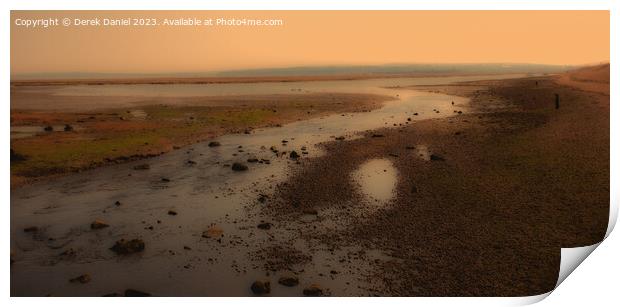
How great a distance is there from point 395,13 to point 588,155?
6.13 meters

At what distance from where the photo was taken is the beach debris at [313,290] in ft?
25.4

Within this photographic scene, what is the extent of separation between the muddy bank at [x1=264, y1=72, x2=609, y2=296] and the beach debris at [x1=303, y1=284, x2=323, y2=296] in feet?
2.52

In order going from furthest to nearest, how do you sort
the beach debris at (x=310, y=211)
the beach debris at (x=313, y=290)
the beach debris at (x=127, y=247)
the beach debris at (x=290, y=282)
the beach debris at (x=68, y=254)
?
the beach debris at (x=310, y=211)
the beach debris at (x=127, y=247)
the beach debris at (x=68, y=254)
the beach debris at (x=290, y=282)
the beach debris at (x=313, y=290)

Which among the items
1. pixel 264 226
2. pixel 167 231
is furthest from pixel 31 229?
pixel 264 226

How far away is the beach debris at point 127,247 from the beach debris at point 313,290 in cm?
314

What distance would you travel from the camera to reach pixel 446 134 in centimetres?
1617

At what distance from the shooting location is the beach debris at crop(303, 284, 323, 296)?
7742 millimetres

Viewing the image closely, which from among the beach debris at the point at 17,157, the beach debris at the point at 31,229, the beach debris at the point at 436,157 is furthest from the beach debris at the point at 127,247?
the beach debris at the point at 436,157

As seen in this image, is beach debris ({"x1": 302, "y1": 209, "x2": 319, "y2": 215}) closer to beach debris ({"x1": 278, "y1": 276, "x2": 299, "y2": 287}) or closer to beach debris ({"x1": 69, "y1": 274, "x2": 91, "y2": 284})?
beach debris ({"x1": 278, "y1": 276, "x2": 299, "y2": 287})

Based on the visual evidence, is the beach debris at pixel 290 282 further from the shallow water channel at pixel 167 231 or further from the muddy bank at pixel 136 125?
the muddy bank at pixel 136 125

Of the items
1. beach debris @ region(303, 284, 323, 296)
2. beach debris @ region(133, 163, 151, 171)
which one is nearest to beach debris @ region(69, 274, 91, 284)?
beach debris @ region(303, 284, 323, 296)

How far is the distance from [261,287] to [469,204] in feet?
15.2

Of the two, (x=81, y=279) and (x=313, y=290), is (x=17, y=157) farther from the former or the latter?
(x=313, y=290)

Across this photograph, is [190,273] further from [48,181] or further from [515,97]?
[515,97]
